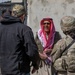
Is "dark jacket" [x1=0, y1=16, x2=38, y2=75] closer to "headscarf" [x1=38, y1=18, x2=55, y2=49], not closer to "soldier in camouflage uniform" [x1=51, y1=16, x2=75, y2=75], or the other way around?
"soldier in camouflage uniform" [x1=51, y1=16, x2=75, y2=75]

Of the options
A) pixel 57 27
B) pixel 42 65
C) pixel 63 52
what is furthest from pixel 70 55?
pixel 57 27

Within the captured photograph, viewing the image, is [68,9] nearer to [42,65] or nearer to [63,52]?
[42,65]

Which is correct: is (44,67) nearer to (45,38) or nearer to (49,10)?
(45,38)

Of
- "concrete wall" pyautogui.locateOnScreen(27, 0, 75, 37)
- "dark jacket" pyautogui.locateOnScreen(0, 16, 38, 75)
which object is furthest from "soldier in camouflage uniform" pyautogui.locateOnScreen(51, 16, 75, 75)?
"concrete wall" pyautogui.locateOnScreen(27, 0, 75, 37)

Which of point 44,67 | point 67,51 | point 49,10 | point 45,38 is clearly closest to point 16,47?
point 67,51

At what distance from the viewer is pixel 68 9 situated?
8.76 m

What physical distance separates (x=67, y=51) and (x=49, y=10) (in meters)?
3.72

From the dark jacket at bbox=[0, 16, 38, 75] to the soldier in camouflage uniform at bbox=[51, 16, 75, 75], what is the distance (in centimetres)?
29

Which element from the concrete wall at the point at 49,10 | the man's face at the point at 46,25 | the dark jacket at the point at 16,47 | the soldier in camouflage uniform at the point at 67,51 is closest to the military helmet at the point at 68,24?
the soldier in camouflage uniform at the point at 67,51

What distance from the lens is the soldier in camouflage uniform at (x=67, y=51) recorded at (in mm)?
5211

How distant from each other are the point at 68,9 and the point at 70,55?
367 centimetres

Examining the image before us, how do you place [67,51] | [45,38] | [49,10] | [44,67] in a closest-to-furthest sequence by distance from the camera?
[67,51] → [44,67] → [45,38] → [49,10]

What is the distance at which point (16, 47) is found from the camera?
530 centimetres

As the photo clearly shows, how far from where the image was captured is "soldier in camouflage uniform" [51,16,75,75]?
17.1 ft
